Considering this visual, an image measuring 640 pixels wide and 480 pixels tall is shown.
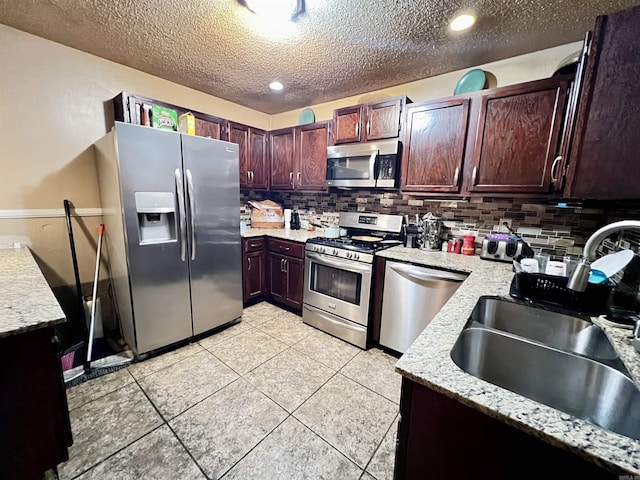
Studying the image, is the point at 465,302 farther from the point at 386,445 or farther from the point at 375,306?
the point at 375,306

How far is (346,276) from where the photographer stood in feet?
7.98

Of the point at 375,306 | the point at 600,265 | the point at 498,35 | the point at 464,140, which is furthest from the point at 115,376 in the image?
the point at 498,35

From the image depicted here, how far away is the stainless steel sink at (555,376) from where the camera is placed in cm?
72

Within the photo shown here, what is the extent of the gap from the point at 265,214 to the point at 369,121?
1.74 metres

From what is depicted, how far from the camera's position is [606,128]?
37.9 inches

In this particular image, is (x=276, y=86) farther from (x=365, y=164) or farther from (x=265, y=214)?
(x=265, y=214)

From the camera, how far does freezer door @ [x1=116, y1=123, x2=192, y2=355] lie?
186 centimetres

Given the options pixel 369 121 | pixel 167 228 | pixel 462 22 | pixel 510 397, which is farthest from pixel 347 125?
pixel 510 397

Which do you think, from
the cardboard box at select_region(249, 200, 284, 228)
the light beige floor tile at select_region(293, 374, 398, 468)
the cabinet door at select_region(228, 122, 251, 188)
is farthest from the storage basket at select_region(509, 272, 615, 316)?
the cabinet door at select_region(228, 122, 251, 188)

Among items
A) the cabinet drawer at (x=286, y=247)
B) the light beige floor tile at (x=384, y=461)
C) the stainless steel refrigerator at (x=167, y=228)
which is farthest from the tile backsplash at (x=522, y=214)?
the light beige floor tile at (x=384, y=461)

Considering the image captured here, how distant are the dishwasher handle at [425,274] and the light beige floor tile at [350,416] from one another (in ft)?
2.93

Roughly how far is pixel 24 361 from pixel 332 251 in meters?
1.96

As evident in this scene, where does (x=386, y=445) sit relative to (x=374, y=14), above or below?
below

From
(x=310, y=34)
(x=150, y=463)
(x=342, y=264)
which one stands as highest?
(x=310, y=34)
